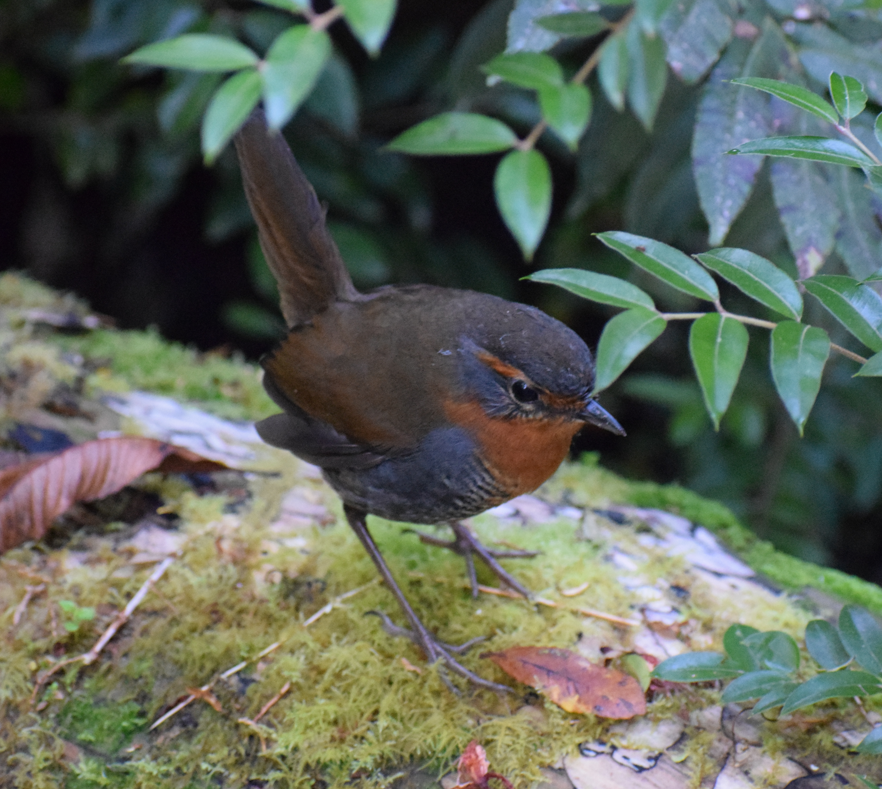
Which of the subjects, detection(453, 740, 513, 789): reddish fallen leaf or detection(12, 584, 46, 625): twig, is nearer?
detection(453, 740, 513, 789): reddish fallen leaf

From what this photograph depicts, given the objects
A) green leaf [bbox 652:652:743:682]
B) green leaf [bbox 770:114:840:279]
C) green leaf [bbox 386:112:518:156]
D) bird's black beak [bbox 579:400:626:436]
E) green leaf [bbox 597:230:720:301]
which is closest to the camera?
green leaf [bbox 597:230:720:301]

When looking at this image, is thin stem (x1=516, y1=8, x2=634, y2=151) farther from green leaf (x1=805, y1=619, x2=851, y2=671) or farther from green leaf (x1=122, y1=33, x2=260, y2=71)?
green leaf (x1=805, y1=619, x2=851, y2=671)

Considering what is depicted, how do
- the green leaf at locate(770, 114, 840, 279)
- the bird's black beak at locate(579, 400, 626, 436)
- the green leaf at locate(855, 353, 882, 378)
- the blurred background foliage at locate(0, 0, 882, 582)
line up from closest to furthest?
the green leaf at locate(855, 353, 882, 378)
the bird's black beak at locate(579, 400, 626, 436)
the green leaf at locate(770, 114, 840, 279)
the blurred background foliage at locate(0, 0, 882, 582)

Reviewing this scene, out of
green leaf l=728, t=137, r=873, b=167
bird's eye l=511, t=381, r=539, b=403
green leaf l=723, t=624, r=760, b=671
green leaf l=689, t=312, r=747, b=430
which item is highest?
green leaf l=728, t=137, r=873, b=167

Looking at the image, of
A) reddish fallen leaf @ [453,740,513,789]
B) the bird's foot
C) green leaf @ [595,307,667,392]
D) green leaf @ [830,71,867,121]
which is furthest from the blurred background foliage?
reddish fallen leaf @ [453,740,513,789]

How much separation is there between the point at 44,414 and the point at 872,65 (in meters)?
2.74

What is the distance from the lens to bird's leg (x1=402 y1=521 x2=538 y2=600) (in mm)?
2385

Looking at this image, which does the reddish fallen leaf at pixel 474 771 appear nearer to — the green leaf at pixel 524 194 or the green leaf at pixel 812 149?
the green leaf at pixel 524 194

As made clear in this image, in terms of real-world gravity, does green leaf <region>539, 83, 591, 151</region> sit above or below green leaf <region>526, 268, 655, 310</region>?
above

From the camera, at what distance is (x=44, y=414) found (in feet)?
9.39

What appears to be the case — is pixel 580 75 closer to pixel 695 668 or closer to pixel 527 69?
pixel 527 69

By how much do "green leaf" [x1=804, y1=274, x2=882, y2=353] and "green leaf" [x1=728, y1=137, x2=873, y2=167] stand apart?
0.21 meters

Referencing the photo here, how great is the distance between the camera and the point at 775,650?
187 centimetres

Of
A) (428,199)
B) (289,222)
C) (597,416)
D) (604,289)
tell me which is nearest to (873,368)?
(604,289)
